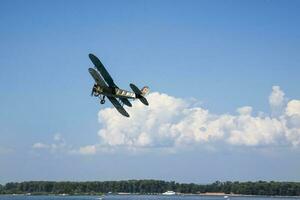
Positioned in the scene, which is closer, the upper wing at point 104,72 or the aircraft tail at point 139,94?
the aircraft tail at point 139,94

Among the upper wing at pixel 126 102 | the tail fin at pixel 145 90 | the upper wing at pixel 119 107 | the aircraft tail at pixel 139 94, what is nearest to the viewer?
the aircraft tail at pixel 139 94

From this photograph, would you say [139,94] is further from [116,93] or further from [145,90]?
[145,90]

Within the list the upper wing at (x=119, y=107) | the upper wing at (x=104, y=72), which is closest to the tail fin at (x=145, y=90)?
the upper wing at (x=119, y=107)

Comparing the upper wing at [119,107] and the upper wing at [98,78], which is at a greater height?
the upper wing at [98,78]

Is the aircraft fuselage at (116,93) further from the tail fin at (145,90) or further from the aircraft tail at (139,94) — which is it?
the tail fin at (145,90)

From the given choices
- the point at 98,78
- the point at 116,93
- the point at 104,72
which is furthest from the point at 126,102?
the point at 98,78

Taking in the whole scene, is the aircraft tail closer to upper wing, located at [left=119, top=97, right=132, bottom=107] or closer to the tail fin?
the tail fin

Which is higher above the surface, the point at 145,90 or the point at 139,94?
the point at 145,90

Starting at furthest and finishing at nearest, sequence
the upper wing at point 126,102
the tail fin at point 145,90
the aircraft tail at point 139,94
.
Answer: the tail fin at point 145,90, the upper wing at point 126,102, the aircraft tail at point 139,94

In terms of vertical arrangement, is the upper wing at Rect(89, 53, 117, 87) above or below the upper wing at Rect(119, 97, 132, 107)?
above

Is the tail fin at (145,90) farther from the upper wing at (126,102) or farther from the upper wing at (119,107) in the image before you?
the upper wing at (126,102)

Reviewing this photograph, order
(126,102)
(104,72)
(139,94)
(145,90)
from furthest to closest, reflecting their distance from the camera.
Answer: (145,90) < (126,102) < (139,94) < (104,72)

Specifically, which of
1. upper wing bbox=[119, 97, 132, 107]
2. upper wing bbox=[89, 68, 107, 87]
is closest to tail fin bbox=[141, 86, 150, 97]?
upper wing bbox=[119, 97, 132, 107]

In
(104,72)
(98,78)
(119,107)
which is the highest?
(104,72)
